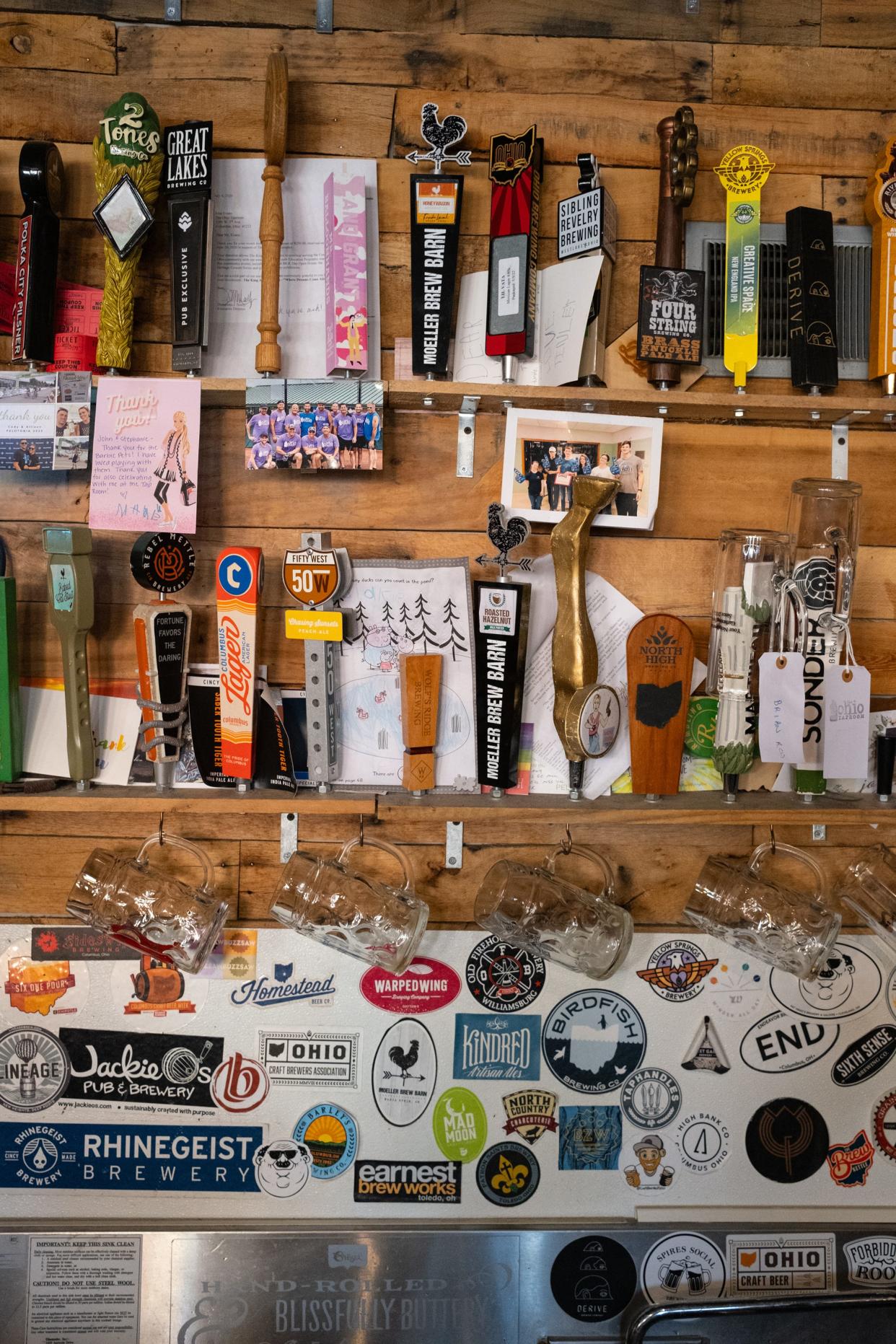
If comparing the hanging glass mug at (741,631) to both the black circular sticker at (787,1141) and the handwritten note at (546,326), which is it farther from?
the black circular sticker at (787,1141)

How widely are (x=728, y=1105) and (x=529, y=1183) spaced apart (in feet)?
1.16

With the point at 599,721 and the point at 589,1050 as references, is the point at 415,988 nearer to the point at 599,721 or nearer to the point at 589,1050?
the point at 589,1050

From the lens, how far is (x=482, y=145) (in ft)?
5.38

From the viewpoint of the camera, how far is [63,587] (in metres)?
1.52

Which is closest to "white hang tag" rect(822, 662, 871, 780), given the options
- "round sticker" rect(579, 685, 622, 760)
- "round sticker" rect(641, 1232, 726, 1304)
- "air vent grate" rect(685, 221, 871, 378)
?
"round sticker" rect(579, 685, 622, 760)

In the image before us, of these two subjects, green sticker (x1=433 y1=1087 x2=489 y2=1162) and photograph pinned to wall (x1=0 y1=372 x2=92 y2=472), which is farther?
green sticker (x1=433 y1=1087 x2=489 y2=1162)

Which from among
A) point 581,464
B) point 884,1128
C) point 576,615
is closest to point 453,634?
point 576,615

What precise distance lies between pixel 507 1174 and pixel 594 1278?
0.21 m

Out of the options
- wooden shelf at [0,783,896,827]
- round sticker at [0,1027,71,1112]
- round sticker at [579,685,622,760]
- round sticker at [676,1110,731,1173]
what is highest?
round sticker at [579,685,622,760]

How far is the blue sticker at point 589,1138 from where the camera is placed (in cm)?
171

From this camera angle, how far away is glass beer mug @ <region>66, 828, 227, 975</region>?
1558 mm

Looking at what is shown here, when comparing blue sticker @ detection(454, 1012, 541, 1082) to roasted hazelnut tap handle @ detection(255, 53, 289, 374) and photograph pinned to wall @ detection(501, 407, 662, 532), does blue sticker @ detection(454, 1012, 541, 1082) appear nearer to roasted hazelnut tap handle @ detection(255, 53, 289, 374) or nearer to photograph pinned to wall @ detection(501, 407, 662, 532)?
photograph pinned to wall @ detection(501, 407, 662, 532)

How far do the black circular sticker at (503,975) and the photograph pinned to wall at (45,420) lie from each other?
99cm

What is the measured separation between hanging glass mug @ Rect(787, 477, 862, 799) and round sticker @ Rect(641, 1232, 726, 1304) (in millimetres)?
775
